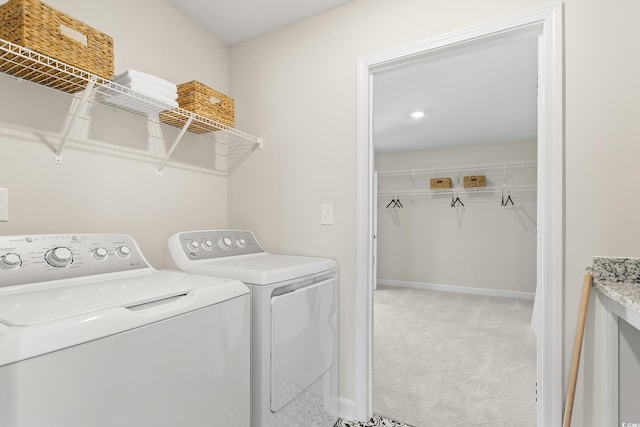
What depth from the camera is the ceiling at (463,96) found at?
2441 millimetres

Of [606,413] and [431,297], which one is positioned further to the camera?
[431,297]

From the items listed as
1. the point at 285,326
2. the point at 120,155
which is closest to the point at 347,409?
the point at 285,326

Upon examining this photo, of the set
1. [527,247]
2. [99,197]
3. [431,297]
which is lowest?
[431,297]

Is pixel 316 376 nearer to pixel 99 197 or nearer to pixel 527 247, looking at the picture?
pixel 99 197

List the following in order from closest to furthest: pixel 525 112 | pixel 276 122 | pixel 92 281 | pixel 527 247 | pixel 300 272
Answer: pixel 92 281, pixel 300 272, pixel 276 122, pixel 525 112, pixel 527 247

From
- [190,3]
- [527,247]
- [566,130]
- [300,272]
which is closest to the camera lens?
[566,130]

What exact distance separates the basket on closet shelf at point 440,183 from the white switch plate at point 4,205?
16.1ft

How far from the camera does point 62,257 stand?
1224 millimetres

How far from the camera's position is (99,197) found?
161 cm

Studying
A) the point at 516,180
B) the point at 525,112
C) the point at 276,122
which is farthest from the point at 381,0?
the point at 516,180

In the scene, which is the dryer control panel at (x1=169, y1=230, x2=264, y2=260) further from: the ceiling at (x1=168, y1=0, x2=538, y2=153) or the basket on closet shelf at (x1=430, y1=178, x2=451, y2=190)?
the basket on closet shelf at (x1=430, y1=178, x2=451, y2=190)

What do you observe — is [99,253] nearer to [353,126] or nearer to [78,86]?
[78,86]

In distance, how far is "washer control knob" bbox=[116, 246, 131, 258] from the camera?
1.40 meters

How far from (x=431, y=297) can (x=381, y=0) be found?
13.2 feet
